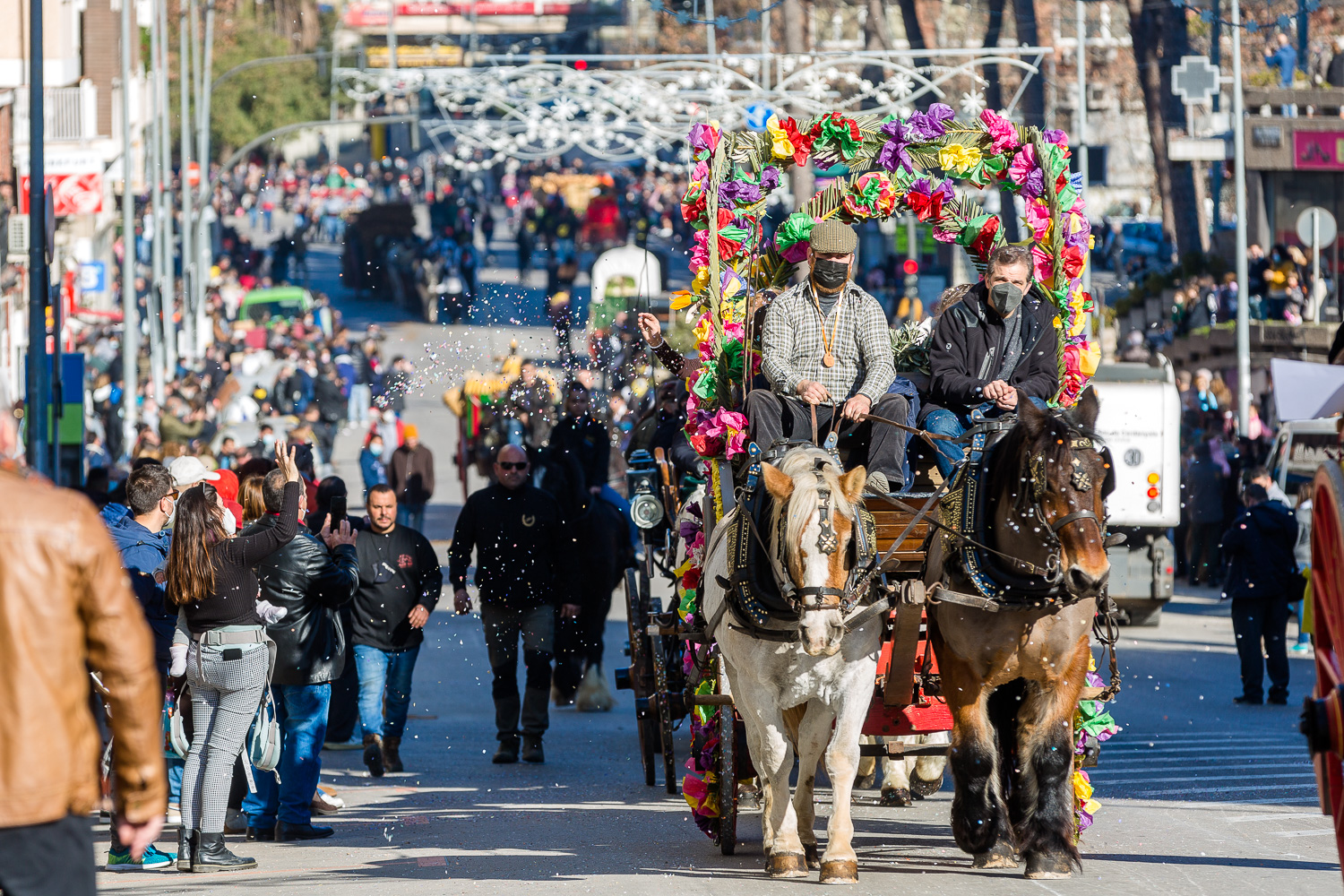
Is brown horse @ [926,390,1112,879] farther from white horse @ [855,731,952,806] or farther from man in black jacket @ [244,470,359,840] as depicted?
man in black jacket @ [244,470,359,840]

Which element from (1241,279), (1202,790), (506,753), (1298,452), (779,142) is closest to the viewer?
(779,142)

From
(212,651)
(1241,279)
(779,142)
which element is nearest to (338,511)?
(212,651)

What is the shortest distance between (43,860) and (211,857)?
477 cm

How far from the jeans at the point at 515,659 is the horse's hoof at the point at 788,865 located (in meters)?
4.60

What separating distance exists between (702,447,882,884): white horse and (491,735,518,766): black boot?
4435mm

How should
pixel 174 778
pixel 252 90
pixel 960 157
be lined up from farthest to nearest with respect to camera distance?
1. pixel 252 90
2. pixel 174 778
3. pixel 960 157

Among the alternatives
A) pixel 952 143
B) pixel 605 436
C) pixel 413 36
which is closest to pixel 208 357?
pixel 605 436

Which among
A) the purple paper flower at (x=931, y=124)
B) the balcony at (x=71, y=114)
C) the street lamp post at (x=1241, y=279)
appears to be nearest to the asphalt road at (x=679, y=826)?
the purple paper flower at (x=931, y=124)

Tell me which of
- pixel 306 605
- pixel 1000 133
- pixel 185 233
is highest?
pixel 1000 133

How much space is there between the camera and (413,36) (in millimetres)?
99375

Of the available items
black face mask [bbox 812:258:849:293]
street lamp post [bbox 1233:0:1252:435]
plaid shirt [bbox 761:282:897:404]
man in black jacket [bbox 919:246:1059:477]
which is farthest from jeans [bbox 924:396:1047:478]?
street lamp post [bbox 1233:0:1252:435]

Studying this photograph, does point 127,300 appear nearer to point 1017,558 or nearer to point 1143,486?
point 1143,486

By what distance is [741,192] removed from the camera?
9867mm

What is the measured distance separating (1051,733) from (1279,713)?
7.38m
